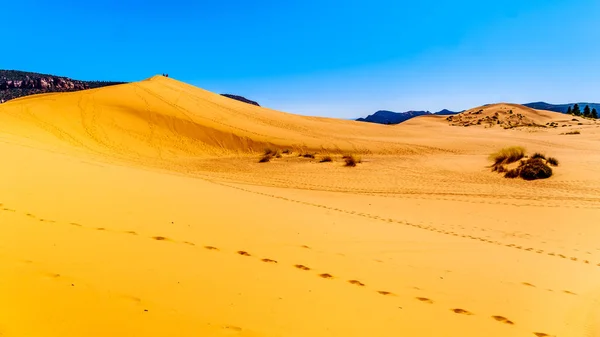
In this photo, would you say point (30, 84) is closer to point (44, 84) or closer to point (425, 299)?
point (44, 84)

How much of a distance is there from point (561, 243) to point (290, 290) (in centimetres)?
554

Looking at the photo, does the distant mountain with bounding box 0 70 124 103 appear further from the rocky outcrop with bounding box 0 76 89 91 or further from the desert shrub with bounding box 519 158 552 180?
the desert shrub with bounding box 519 158 552 180

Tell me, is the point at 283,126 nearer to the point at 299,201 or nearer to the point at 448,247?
the point at 299,201

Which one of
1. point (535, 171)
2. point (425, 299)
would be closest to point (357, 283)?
point (425, 299)

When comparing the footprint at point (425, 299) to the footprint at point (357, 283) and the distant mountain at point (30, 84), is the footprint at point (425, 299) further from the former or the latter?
the distant mountain at point (30, 84)

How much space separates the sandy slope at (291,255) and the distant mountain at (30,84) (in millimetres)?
61251

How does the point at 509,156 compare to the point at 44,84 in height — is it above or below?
below

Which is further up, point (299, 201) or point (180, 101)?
point (180, 101)

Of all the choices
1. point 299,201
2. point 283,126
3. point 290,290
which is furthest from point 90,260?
point 283,126

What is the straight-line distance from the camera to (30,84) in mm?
68000

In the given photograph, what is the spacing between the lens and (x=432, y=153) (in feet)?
71.2

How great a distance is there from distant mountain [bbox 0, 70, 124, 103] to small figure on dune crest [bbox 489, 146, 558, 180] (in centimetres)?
6393

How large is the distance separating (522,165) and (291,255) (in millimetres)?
12220

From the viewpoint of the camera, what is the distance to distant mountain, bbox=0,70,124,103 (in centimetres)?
6084
